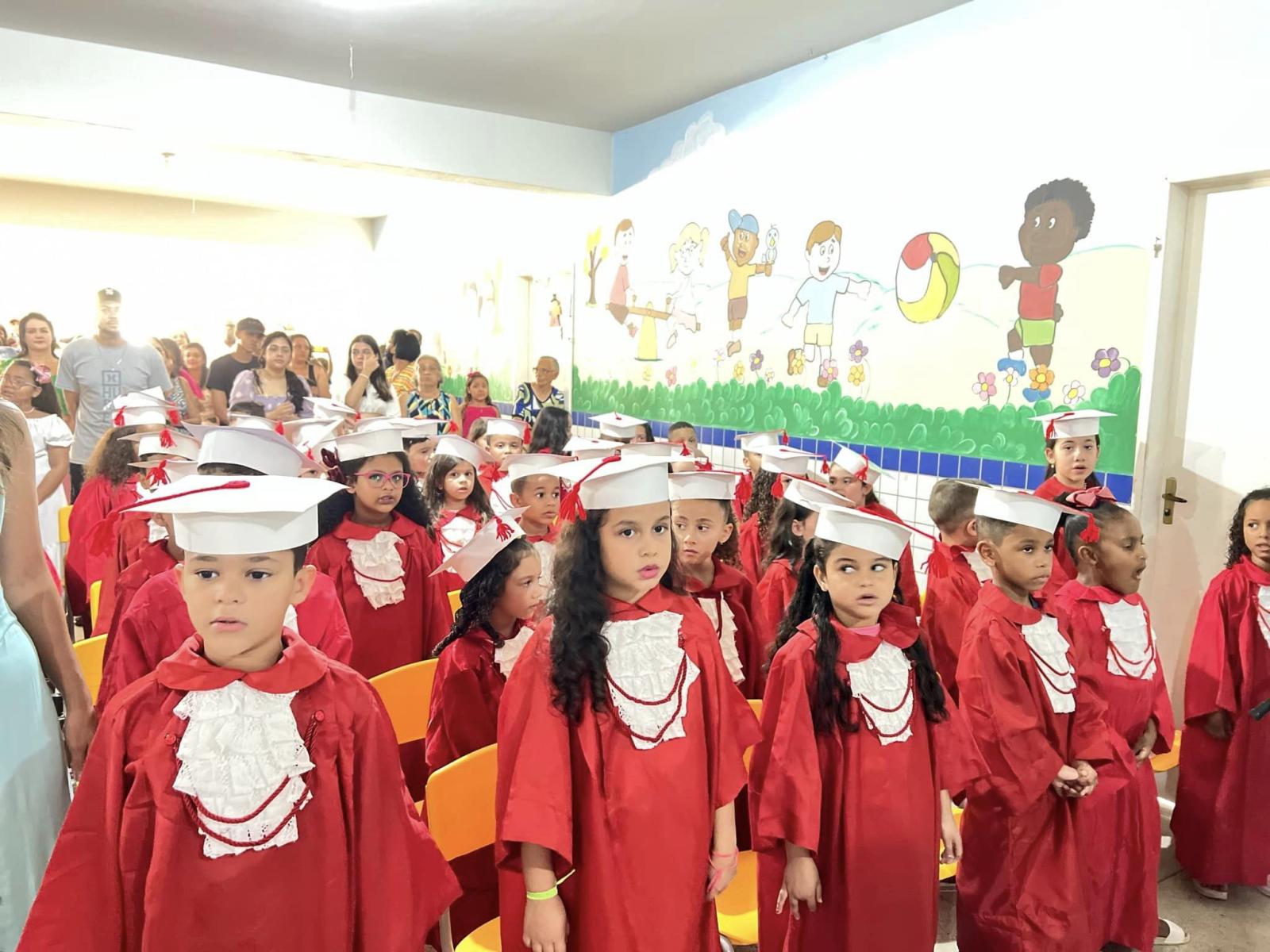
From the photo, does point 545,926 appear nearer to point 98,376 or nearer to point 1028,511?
point 1028,511

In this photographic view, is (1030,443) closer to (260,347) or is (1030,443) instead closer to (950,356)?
(950,356)

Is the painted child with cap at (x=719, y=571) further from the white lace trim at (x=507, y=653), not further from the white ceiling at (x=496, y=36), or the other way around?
the white ceiling at (x=496, y=36)

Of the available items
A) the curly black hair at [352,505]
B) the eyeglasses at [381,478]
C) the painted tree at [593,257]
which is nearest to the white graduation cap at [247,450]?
the curly black hair at [352,505]

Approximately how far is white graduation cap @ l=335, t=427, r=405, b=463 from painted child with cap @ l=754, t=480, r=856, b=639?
135 cm

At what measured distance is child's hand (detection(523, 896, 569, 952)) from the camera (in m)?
1.70

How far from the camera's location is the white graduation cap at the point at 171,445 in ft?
9.98

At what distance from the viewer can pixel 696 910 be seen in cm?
184

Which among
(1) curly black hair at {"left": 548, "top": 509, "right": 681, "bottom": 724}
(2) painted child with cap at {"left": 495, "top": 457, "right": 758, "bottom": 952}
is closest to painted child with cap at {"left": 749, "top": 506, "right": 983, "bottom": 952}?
(2) painted child with cap at {"left": 495, "top": 457, "right": 758, "bottom": 952}

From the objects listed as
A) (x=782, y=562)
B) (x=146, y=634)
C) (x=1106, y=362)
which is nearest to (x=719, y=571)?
(x=782, y=562)

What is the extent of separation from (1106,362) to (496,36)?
3.71 metres

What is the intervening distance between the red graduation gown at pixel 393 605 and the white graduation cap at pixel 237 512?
1.50 meters

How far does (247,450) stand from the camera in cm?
256

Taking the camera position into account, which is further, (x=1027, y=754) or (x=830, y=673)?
(x=1027, y=754)

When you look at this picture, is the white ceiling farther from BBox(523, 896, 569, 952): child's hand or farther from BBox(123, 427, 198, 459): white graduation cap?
BBox(523, 896, 569, 952): child's hand
